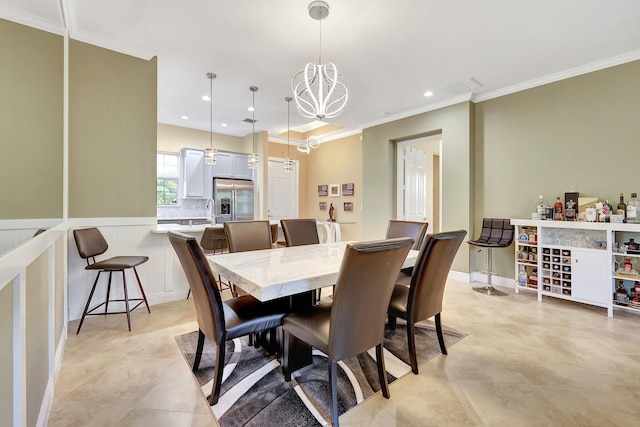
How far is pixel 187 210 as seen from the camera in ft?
19.6

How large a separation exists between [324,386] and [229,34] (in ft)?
10.0

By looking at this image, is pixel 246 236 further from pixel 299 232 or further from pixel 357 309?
Answer: pixel 357 309

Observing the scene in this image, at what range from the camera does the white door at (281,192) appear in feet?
22.3

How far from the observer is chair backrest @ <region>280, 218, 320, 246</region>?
3.02 meters

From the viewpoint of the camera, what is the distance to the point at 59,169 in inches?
87.4

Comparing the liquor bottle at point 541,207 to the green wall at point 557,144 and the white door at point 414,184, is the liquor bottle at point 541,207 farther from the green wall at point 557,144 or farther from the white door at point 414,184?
the white door at point 414,184

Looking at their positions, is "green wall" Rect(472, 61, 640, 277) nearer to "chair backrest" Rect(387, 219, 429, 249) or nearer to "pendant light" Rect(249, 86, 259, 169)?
"chair backrest" Rect(387, 219, 429, 249)

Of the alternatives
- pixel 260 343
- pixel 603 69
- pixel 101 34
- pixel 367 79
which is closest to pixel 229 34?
pixel 101 34

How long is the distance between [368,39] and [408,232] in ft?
6.40

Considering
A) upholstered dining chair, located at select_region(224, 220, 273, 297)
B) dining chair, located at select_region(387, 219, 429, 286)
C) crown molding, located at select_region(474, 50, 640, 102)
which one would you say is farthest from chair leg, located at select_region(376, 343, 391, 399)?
crown molding, located at select_region(474, 50, 640, 102)

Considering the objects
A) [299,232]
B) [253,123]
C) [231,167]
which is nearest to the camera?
[299,232]

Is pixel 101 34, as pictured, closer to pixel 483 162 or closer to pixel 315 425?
pixel 315 425

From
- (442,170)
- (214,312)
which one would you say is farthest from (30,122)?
(442,170)

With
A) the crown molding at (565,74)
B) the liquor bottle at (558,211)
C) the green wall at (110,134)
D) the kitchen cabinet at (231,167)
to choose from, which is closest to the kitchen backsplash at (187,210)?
the kitchen cabinet at (231,167)
